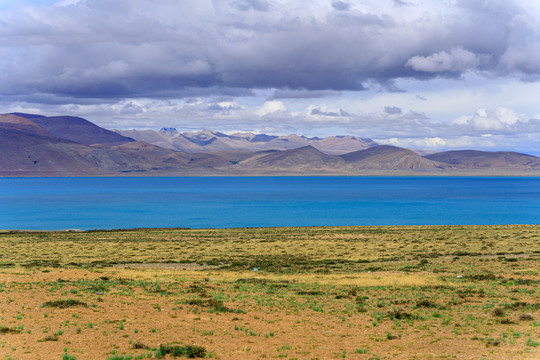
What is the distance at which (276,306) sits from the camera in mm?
24312

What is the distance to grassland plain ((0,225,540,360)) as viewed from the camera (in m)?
17.6

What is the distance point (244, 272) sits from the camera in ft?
121

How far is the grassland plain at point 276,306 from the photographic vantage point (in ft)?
57.6

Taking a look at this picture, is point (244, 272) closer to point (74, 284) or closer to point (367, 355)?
point (74, 284)

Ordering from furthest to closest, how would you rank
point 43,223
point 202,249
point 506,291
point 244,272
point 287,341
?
point 43,223
point 202,249
point 244,272
point 506,291
point 287,341

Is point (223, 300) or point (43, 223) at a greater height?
point (223, 300)

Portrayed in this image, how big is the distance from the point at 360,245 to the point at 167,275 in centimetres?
2705

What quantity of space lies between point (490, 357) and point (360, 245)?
3982cm

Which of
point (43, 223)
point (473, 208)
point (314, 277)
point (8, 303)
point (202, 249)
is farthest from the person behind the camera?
point (473, 208)

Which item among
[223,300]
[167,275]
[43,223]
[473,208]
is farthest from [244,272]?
[473,208]

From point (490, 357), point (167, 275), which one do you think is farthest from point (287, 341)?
point (167, 275)

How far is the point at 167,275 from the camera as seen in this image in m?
34.6

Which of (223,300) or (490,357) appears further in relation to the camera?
(223,300)

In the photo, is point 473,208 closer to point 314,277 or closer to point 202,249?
point 202,249
